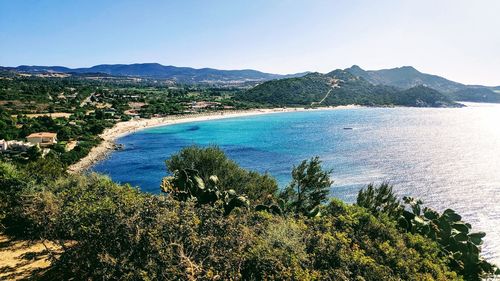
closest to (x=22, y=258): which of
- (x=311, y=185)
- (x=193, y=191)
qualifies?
(x=193, y=191)

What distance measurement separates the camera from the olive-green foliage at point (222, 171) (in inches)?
1046

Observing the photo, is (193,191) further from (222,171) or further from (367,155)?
(367,155)

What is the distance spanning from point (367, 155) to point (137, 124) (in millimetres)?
70997

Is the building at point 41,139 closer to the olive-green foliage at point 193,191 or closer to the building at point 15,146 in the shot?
the building at point 15,146

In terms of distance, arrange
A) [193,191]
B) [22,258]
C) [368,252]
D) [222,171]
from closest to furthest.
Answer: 1. [368,252]
2. [22,258]
3. [193,191]
4. [222,171]

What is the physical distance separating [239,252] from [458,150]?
271 ft

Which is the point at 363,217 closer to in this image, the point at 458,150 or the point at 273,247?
the point at 273,247

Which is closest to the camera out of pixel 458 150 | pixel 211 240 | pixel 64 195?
pixel 211 240

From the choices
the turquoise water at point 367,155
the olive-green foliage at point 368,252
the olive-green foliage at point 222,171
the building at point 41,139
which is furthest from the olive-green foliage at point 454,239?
the building at point 41,139

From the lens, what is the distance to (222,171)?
2756 cm

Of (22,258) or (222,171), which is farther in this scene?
(222,171)

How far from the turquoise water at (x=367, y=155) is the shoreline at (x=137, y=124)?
2.81m

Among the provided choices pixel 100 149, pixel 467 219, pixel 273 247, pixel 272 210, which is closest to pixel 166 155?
pixel 100 149

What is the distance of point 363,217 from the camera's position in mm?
13398
